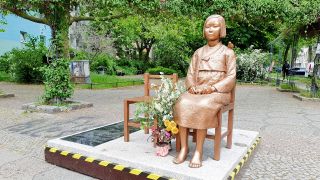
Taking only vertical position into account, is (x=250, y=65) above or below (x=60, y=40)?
below

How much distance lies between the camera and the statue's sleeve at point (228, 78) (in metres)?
4.36

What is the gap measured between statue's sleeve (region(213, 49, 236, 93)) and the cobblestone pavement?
1235 mm

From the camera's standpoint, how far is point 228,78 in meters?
4.45

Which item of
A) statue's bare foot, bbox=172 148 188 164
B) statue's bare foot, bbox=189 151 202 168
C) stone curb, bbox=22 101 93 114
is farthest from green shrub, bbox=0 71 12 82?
statue's bare foot, bbox=189 151 202 168

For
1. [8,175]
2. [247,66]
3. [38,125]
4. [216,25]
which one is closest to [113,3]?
[38,125]

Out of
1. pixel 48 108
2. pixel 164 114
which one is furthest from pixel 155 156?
pixel 48 108

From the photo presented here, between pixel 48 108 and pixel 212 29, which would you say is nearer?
pixel 212 29

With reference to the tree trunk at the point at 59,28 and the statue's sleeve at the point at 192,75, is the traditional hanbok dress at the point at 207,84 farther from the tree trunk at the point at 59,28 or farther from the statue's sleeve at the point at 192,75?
the tree trunk at the point at 59,28

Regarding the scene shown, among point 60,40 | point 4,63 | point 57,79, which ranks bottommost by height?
point 57,79

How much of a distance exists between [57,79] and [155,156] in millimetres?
5417

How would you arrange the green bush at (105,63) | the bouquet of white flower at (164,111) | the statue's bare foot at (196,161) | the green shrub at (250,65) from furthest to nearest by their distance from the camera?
the green bush at (105,63) → the green shrub at (250,65) → the bouquet of white flower at (164,111) → the statue's bare foot at (196,161)

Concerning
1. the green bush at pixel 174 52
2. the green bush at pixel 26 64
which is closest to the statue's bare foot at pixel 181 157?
the green bush at pixel 26 64

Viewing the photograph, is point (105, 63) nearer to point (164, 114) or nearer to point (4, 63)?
point (4, 63)

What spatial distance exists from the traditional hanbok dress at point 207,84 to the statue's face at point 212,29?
150mm
